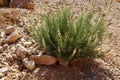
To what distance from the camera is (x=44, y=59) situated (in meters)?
3.03

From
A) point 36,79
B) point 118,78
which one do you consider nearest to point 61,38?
point 36,79

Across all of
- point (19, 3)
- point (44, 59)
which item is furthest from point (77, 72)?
point (19, 3)

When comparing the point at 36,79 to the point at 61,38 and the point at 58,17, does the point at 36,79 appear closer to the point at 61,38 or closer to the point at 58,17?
the point at 61,38

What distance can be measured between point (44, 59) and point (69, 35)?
0.38 m

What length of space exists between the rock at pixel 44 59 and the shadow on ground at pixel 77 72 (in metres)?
0.05

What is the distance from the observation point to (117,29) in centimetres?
431

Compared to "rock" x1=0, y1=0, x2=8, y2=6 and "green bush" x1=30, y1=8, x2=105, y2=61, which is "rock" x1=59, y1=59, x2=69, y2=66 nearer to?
"green bush" x1=30, y1=8, x2=105, y2=61

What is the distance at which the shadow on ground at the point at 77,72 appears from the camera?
117 inches

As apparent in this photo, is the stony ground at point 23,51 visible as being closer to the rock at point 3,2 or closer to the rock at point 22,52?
the rock at point 22,52

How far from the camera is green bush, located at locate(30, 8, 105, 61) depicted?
9.55 feet

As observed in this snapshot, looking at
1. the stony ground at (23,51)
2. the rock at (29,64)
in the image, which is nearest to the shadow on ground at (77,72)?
the stony ground at (23,51)

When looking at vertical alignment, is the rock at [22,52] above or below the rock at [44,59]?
above

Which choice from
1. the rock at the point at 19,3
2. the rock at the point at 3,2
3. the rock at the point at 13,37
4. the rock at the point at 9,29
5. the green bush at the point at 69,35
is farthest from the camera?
the rock at the point at 3,2

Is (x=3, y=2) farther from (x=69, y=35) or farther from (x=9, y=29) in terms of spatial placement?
(x=69, y=35)
